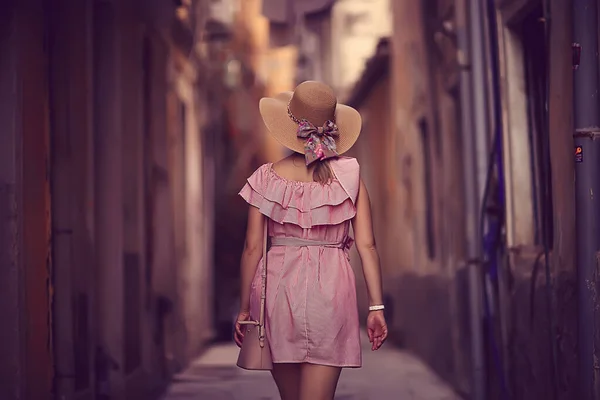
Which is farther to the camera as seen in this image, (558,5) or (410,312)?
(410,312)

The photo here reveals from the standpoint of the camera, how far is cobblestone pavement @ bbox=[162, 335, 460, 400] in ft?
27.9

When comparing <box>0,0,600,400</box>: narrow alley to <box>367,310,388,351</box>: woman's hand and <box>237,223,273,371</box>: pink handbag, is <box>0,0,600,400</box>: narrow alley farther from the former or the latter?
<box>237,223,273,371</box>: pink handbag

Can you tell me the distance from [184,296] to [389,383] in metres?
3.99

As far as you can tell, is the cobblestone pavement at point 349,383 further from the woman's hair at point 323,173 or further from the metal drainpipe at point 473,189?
the woman's hair at point 323,173

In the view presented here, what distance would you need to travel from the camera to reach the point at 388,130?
55.7 ft

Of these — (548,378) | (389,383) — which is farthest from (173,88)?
(548,378)

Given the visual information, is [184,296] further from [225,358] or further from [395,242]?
[395,242]

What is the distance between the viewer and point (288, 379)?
433 cm

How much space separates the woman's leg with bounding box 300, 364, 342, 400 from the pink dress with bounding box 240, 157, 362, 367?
0.15 ft

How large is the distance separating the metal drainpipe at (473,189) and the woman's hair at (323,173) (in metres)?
3.11

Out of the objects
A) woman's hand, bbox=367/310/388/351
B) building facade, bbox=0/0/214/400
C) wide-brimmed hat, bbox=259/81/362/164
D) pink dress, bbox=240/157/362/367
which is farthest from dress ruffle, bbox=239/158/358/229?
building facade, bbox=0/0/214/400

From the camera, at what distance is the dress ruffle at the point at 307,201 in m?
4.30

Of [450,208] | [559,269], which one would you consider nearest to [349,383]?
[450,208]

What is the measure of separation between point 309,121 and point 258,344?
3.15 ft
